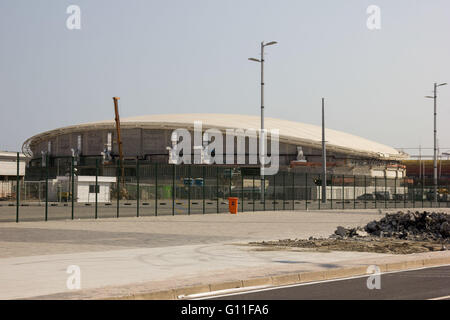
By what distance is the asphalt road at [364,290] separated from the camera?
33.9 feet

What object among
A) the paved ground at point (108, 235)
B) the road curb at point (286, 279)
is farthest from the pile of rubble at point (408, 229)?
the road curb at point (286, 279)

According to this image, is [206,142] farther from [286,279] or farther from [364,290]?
[364,290]

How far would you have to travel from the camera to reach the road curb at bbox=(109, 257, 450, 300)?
10.3 m

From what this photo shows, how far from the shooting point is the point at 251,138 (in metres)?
98.2

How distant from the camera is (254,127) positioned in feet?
338

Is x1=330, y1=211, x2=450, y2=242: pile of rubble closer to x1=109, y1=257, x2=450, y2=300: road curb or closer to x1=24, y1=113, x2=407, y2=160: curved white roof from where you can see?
x1=109, y1=257, x2=450, y2=300: road curb

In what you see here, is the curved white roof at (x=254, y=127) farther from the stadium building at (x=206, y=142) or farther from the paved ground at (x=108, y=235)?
the paved ground at (x=108, y=235)

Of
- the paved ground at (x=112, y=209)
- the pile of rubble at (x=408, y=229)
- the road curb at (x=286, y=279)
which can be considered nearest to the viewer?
the road curb at (x=286, y=279)

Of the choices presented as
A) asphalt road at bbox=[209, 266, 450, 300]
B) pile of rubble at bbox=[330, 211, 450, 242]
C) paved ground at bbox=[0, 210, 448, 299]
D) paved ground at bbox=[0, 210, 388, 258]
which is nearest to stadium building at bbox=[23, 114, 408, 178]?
paved ground at bbox=[0, 210, 388, 258]

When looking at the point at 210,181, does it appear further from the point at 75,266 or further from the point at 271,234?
the point at 75,266

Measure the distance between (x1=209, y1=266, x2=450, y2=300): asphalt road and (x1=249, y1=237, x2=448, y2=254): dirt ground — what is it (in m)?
4.96

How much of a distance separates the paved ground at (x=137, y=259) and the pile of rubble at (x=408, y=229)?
1.94 m

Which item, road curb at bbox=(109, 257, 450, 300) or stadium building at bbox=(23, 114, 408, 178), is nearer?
road curb at bbox=(109, 257, 450, 300)
